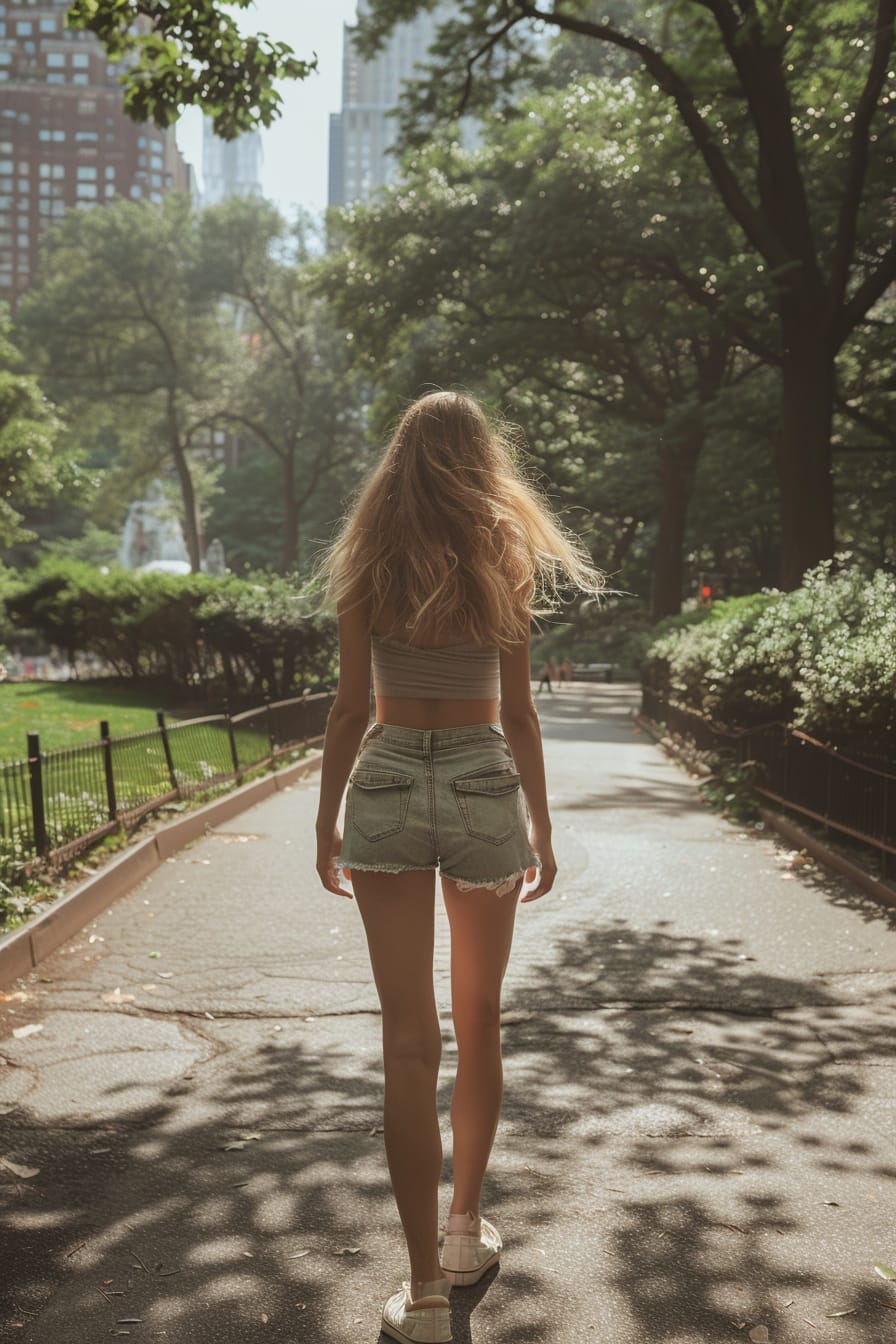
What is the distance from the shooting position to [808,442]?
16906 mm

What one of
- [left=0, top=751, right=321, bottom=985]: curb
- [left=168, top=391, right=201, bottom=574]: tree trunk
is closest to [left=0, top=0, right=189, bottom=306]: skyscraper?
[left=168, top=391, right=201, bottom=574]: tree trunk

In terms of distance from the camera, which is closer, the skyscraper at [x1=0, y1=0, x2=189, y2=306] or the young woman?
the young woman

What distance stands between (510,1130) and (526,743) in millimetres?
1761

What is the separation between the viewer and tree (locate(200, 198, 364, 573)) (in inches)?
2256

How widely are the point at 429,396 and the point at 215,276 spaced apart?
185 ft

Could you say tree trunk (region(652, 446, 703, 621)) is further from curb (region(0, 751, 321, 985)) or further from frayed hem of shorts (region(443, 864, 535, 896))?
frayed hem of shorts (region(443, 864, 535, 896))

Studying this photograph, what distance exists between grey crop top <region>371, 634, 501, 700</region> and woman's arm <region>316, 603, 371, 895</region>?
0.16 ft

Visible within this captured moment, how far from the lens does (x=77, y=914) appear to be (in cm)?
768

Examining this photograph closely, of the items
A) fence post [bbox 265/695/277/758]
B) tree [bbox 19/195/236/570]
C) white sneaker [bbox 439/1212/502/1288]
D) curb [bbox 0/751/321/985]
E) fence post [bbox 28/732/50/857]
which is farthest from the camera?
tree [bbox 19/195/236/570]

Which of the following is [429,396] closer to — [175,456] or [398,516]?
[398,516]

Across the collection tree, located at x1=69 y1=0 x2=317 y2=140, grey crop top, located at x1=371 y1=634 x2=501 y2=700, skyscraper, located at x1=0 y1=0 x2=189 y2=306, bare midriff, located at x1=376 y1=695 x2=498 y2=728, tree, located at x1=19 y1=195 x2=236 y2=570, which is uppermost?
skyscraper, located at x1=0 y1=0 x2=189 y2=306

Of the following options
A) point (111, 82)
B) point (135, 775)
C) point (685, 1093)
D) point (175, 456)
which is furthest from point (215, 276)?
point (111, 82)

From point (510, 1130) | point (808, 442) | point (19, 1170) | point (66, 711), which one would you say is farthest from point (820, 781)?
point (66, 711)

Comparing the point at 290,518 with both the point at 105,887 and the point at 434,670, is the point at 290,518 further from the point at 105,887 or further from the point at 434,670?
the point at 434,670
